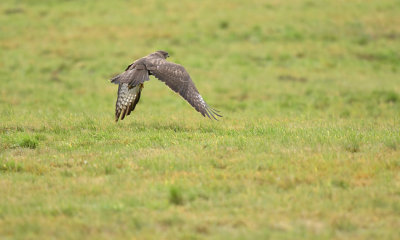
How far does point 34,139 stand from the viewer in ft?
35.7

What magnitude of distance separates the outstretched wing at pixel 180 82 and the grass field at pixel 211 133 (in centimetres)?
65

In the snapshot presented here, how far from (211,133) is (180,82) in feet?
3.97

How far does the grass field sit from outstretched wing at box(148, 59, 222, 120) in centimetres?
65

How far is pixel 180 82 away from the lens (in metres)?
11.7

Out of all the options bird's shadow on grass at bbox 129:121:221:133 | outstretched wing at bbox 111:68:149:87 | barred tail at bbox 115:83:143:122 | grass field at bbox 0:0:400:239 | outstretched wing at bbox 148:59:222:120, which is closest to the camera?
grass field at bbox 0:0:400:239

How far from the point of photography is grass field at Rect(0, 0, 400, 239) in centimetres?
724

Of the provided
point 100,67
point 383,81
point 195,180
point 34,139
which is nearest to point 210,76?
point 100,67

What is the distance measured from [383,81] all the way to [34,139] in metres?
14.6

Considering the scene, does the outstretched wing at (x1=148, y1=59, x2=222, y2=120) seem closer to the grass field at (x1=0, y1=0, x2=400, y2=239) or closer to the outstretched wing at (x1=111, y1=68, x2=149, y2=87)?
the outstretched wing at (x1=111, y1=68, x2=149, y2=87)

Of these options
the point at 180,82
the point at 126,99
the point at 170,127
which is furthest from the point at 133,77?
the point at 170,127

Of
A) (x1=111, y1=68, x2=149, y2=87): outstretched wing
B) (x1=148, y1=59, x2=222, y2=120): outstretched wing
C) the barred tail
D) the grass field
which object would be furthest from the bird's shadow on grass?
(x1=111, y1=68, x2=149, y2=87): outstretched wing

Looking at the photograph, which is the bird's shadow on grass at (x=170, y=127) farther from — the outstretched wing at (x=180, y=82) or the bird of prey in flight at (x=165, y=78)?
the outstretched wing at (x=180, y=82)

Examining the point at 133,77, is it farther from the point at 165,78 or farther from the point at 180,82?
the point at 180,82

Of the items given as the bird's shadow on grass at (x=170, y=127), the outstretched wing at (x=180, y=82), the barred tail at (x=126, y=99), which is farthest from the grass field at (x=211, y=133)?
the outstretched wing at (x=180, y=82)
